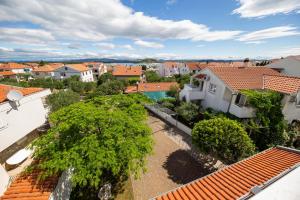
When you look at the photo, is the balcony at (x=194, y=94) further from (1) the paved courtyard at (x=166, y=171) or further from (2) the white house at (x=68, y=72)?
(2) the white house at (x=68, y=72)

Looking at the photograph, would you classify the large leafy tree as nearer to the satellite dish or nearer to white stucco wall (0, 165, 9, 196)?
white stucco wall (0, 165, 9, 196)

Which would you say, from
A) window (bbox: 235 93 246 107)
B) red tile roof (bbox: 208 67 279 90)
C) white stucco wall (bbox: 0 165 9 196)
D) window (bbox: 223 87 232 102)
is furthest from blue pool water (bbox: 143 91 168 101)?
white stucco wall (bbox: 0 165 9 196)

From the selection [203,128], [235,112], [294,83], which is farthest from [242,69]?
[203,128]

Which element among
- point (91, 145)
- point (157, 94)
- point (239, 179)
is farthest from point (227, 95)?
point (91, 145)

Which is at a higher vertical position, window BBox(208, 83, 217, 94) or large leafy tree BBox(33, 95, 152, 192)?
window BBox(208, 83, 217, 94)

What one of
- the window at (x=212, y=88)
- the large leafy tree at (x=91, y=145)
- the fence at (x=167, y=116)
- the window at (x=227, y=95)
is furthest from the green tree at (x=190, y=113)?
the large leafy tree at (x=91, y=145)
